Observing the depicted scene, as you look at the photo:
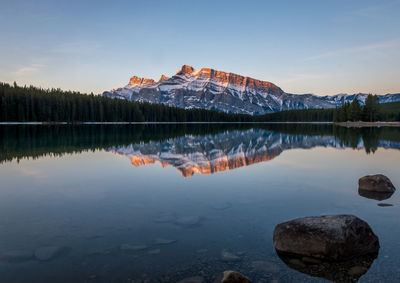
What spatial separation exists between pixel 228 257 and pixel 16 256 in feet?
20.2

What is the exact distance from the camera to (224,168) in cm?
2298

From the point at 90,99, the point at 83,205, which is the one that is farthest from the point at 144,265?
the point at 90,99

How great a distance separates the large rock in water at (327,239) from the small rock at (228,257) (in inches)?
57.3

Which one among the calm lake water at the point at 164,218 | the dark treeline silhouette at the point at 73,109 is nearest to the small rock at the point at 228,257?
the calm lake water at the point at 164,218

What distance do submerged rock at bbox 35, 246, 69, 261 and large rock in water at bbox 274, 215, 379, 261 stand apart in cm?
664

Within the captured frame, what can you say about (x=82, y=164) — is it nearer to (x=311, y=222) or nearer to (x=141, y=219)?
(x=141, y=219)

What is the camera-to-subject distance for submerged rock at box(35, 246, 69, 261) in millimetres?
7730

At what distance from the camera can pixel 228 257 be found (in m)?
7.86

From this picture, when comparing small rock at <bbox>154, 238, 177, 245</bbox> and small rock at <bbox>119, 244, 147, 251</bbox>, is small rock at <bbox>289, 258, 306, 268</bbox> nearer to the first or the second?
small rock at <bbox>154, 238, 177, 245</bbox>

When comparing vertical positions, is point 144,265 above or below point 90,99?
below

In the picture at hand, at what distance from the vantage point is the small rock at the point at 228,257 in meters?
7.74

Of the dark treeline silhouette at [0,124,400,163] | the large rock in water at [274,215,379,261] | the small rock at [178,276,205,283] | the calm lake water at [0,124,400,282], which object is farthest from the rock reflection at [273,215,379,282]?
the dark treeline silhouette at [0,124,400,163]

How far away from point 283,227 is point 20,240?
8.70m

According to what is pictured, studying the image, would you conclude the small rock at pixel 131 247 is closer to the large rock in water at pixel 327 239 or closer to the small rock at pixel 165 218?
the small rock at pixel 165 218
